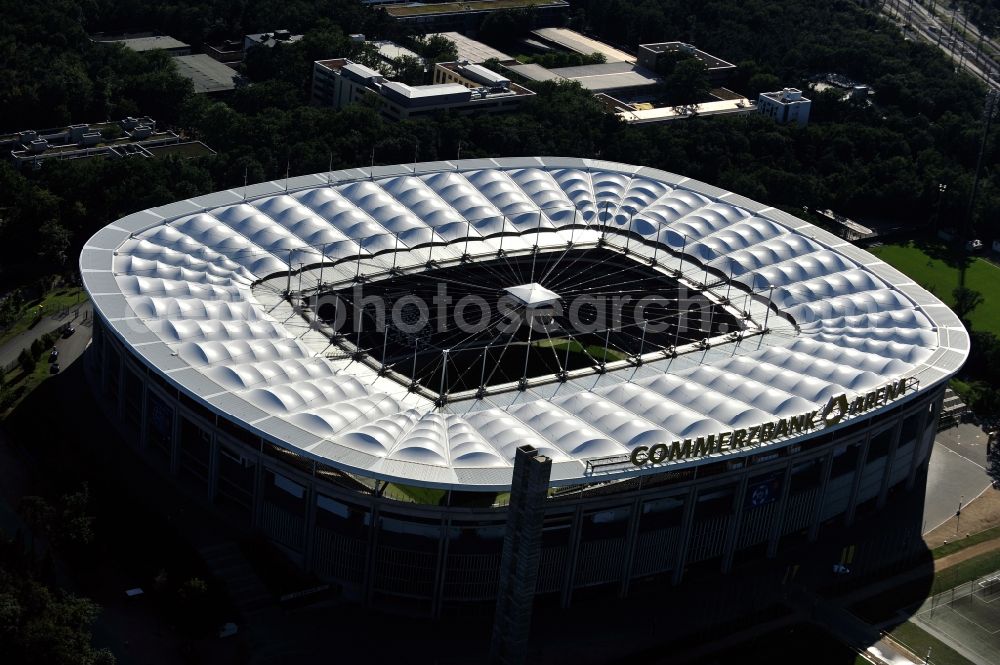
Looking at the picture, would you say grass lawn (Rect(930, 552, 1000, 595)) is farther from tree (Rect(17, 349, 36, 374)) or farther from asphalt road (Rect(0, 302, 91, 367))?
asphalt road (Rect(0, 302, 91, 367))

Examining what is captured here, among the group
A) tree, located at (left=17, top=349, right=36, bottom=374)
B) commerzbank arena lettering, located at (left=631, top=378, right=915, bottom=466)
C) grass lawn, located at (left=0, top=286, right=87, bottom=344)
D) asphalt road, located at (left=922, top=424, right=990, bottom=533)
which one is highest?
commerzbank arena lettering, located at (left=631, top=378, right=915, bottom=466)

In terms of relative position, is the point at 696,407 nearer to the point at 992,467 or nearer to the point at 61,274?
the point at 992,467

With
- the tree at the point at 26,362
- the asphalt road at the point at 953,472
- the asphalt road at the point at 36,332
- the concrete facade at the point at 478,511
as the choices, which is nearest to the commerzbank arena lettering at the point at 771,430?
the concrete facade at the point at 478,511

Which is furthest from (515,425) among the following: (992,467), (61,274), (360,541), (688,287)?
(61,274)

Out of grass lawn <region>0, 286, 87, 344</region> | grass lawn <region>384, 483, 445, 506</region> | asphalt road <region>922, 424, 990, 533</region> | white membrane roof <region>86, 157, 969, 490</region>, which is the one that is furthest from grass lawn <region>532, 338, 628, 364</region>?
grass lawn <region>0, 286, 87, 344</region>

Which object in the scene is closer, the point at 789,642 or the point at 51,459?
the point at 789,642

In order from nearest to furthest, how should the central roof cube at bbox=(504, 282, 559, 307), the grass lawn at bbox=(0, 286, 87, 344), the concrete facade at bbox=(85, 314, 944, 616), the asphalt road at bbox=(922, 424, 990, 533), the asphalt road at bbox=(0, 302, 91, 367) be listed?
the concrete facade at bbox=(85, 314, 944, 616) < the asphalt road at bbox=(922, 424, 990, 533) < the central roof cube at bbox=(504, 282, 559, 307) < the asphalt road at bbox=(0, 302, 91, 367) < the grass lawn at bbox=(0, 286, 87, 344)
